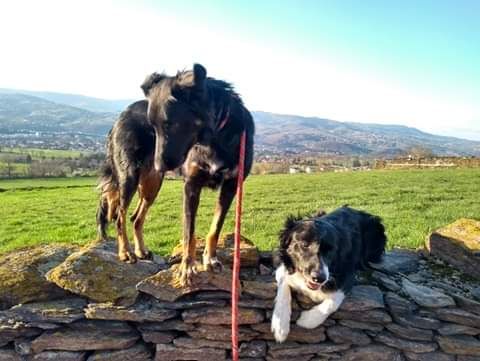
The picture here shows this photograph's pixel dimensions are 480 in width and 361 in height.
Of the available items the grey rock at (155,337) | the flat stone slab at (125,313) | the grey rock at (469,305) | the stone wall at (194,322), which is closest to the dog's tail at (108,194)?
the stone wall at (194,322)

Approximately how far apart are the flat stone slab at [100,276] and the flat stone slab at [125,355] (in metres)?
0.44

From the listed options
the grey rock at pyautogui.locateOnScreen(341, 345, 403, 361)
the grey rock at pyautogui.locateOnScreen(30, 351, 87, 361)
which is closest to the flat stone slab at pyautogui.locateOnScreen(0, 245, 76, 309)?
the grey rock at pyautogui.locateOnScreen(30, 351, 87, 361)

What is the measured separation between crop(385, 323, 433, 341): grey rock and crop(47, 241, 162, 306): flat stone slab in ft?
8.28

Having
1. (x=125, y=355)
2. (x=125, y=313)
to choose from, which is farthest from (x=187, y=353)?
(x=125, y=313)

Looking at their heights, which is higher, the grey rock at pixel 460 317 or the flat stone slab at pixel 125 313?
the grey rock at pixel 460 317

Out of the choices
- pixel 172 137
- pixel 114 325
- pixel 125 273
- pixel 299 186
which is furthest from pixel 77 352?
pixel 299 186

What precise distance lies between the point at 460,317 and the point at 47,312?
403cm

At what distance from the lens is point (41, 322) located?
409 centimetres

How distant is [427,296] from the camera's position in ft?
14.7

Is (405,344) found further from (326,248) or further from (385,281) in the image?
(326,248)

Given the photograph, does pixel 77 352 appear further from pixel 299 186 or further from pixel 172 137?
pixel 299 186

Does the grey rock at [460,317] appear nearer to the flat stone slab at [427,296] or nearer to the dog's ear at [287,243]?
the flat stone slab at [427,296]

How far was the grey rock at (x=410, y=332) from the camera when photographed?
4262 millimetres

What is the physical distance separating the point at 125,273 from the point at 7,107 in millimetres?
195005
